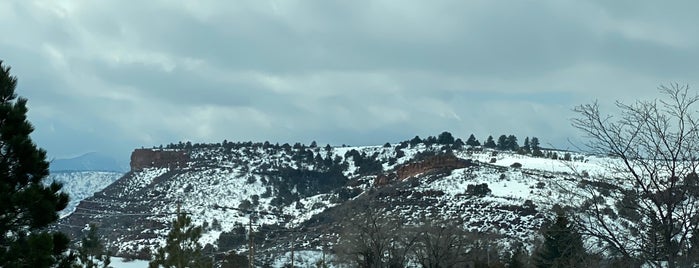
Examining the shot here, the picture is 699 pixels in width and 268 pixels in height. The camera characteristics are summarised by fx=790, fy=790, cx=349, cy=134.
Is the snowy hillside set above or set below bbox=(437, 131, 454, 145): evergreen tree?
below

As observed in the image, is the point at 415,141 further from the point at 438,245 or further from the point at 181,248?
the point at 181,248

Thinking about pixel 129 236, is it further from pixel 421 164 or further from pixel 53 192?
pixel 53 192

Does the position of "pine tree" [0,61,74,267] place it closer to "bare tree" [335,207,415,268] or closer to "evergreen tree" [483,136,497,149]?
"bare tree" [335,207,415,268]

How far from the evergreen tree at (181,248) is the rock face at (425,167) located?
73.6 m

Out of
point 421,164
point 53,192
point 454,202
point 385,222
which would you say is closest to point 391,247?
point 385,222

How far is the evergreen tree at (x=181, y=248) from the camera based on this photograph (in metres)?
30.5

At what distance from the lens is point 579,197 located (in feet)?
40.9

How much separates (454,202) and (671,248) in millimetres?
74895

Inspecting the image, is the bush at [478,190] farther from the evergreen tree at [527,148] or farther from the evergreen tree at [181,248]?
the evergreen tree at [181,248]

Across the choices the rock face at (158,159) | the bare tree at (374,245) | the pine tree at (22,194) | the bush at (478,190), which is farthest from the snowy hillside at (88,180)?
the pine tree at (22,194)

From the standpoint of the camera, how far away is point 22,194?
13.8 m

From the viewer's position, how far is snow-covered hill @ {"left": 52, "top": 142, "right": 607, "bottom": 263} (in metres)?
78.8

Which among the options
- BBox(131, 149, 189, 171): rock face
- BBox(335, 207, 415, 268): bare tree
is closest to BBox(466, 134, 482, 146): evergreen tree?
BBox(131, 149, 189, 171): rock face

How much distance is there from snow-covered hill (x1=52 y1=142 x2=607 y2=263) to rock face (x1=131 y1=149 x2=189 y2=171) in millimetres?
→ 1414
